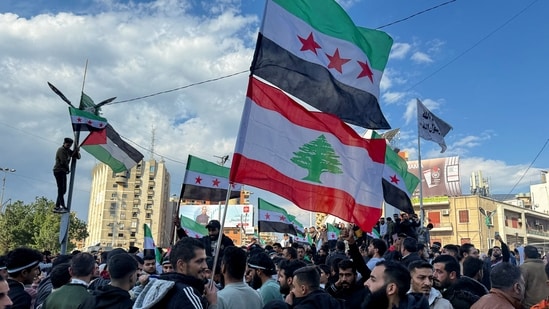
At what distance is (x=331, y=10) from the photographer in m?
6.48

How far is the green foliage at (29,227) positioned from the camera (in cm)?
5044

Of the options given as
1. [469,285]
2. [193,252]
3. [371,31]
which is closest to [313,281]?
[193,252]

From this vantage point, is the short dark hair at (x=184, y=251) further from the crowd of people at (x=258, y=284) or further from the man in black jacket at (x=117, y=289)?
the man in black jacket at (x=117, y=289)

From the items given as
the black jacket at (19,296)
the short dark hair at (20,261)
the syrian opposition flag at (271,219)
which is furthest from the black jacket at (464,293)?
the syrian opposition flag at (271,219)

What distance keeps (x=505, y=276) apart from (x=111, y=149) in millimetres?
11220

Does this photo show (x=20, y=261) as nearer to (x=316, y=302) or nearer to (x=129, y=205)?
(x=316, y=302)

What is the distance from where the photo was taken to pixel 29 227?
2064 inches

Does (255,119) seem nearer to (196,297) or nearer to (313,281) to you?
(313,281)

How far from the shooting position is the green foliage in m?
50.4

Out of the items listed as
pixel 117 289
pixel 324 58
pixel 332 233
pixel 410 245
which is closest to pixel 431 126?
pixel 332 233

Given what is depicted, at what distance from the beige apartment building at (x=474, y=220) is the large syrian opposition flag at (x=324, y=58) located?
62.4 metres

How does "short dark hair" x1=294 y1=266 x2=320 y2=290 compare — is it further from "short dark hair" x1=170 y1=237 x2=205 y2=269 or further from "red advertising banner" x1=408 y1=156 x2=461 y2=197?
"red advertising banner" x1=408 y1=156 x2=461 y2=197

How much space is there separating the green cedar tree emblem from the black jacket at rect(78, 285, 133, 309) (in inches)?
98.4

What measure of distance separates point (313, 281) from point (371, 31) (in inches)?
172
